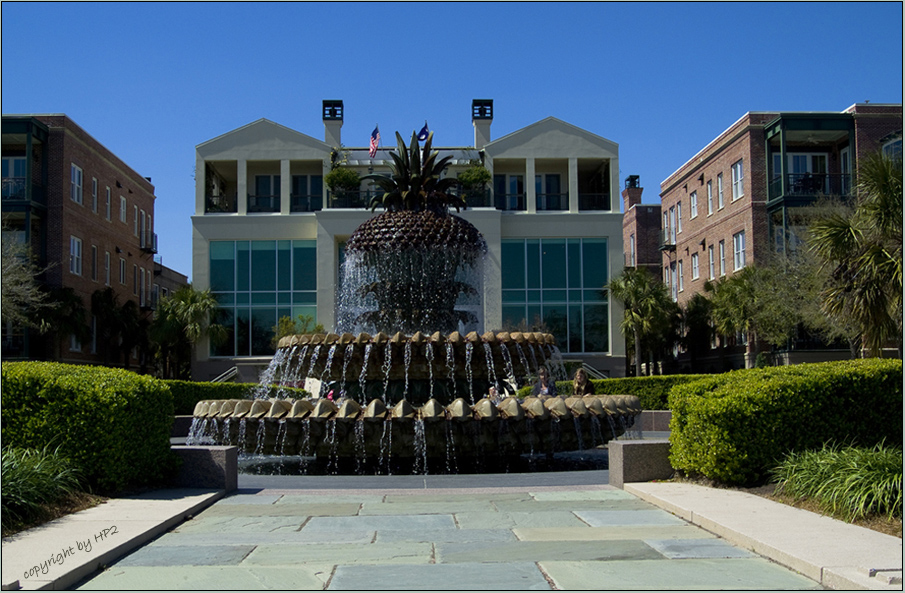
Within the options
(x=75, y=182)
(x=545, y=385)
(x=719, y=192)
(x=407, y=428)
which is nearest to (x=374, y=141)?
(x=75, y=182)

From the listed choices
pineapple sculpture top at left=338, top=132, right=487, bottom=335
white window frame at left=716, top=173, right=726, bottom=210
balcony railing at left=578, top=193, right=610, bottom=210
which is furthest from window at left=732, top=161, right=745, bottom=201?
pineapple sculpture top at left=338, top=132, right=487, bottom=335

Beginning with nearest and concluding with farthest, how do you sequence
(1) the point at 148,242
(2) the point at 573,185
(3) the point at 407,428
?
(3) the point at 407,428 → (2) the point at 573,185 → (1) the point at 148,242

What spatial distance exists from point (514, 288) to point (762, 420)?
31.6 meters

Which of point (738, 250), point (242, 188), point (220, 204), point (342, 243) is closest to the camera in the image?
point (738, 250)

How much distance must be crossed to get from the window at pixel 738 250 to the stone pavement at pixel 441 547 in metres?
32.1

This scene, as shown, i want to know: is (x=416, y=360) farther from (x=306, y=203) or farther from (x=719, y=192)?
(x=719, y=192)

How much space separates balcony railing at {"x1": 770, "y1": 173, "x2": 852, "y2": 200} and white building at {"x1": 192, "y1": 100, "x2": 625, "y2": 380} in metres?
7.55

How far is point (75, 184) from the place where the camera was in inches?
1540

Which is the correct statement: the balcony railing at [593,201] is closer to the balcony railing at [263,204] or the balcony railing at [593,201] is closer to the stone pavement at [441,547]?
the balcony railing at [263,204]

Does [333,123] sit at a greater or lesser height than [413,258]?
greater

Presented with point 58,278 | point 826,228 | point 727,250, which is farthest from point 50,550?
point 727,250

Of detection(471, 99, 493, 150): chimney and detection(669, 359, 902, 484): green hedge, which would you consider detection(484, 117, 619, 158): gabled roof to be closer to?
detection(471, 99, 493, 150): chimney

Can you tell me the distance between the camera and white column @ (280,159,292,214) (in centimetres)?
4097

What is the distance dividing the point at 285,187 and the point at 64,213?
9988mm
